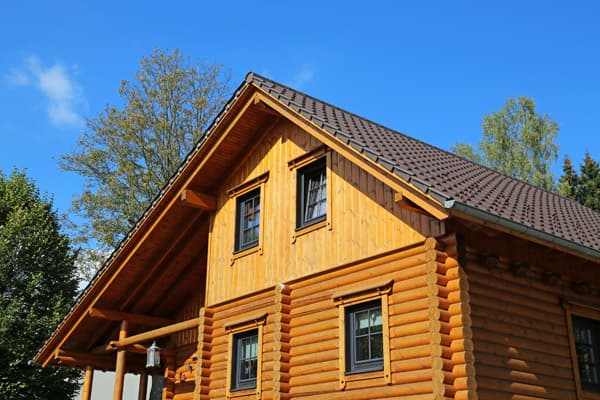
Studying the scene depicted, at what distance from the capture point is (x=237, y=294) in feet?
43.3

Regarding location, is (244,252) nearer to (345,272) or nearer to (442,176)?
(345,272)

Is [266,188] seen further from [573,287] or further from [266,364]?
[573,287]

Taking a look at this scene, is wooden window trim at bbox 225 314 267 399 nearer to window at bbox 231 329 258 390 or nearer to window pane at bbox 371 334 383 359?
window at bbox 231 329 258 390

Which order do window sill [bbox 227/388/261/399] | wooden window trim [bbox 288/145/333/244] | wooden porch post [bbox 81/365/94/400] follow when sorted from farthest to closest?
wooden porch post [bbox 81/365/94/400] < window sill [bbox 227/388/261/399] < wooden window trim [bbox 288/145/333/244]

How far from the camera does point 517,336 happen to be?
9.82 m

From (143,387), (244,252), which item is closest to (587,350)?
(244,252)

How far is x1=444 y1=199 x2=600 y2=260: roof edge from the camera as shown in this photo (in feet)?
28.1

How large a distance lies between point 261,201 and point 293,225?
1.25 m

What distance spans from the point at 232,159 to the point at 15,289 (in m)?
12.1

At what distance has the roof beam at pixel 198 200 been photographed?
14.1 metres

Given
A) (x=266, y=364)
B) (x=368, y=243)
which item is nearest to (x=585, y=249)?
(x=368, y=243)

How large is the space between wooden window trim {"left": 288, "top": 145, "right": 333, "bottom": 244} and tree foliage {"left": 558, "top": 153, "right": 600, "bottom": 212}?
17.7 metres

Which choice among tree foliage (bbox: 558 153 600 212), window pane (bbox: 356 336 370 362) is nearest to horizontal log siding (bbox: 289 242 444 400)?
window pane (bbox: 356 336 370 362)

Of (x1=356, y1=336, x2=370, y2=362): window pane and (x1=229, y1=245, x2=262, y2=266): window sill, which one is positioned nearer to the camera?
(x1=356, y1=336, x2=370, y2=362): window pane
